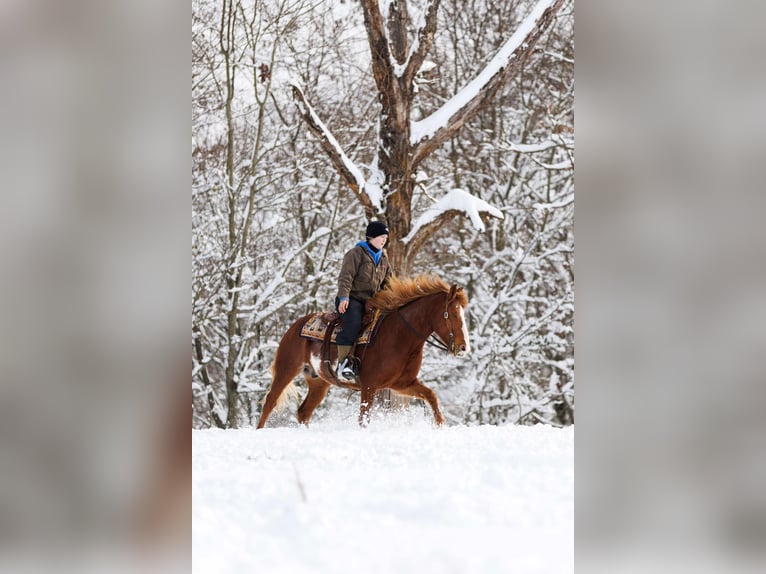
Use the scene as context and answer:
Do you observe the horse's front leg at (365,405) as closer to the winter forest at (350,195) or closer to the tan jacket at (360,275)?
the tan jacket at (360,275)

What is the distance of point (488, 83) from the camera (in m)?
10.1

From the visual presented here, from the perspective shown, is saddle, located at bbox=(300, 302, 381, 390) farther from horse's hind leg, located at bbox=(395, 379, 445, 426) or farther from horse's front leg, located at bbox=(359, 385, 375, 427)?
horse's hind leg, located at bbox=(395, 379, 445, 426)

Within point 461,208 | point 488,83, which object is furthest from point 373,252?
point 488,83

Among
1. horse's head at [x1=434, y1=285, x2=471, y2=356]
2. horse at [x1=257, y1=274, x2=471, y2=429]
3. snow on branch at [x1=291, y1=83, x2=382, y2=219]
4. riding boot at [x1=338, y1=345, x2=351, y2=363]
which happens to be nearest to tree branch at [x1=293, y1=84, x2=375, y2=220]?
snow on branch at [x1=291, y1=83, x2=382, y2=219]

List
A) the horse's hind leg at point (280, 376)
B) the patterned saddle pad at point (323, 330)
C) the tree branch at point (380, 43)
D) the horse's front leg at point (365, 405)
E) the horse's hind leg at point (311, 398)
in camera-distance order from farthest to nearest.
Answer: the tree branch at point (380, 43) → the horse's hind leg at point (311, 398) → the horse's hind leg at point (280, 376) → the patterned saddle pad at point (323, 330) → the horse's front leg at point (365, 405)

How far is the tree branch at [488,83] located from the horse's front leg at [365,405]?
174 inches

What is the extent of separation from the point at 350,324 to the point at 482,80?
4.53 meters

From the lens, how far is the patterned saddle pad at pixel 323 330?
7.12 m

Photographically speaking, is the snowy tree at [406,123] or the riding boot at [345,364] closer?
the riding boot at [345,364]

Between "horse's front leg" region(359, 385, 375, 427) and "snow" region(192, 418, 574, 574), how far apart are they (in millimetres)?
1808

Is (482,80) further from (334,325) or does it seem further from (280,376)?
(280,376)

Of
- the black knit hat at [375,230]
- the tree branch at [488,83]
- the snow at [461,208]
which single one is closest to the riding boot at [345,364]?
the black knit hat at [375,230]
